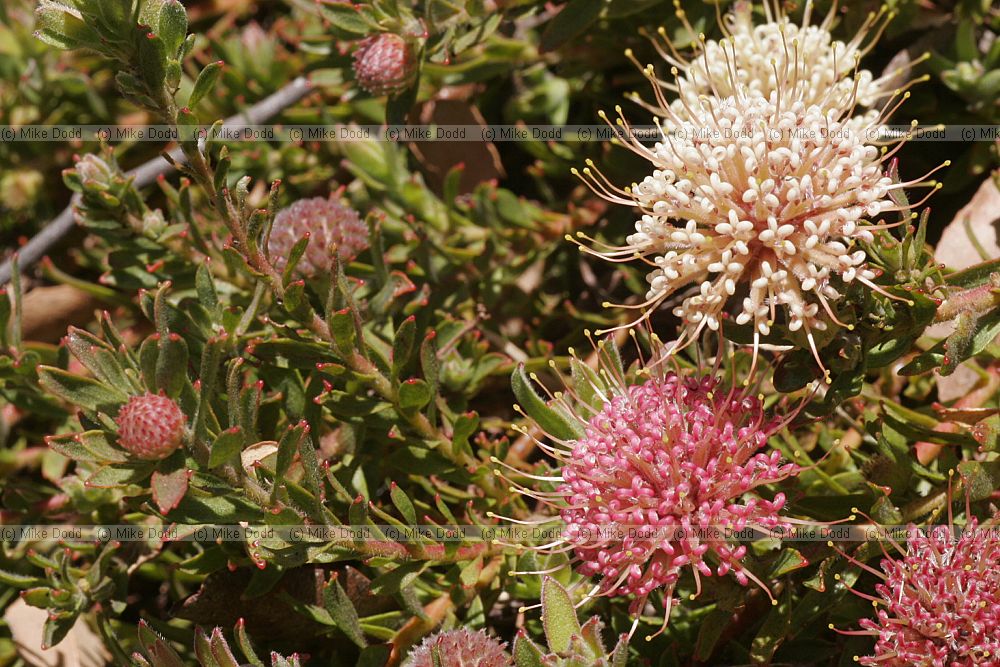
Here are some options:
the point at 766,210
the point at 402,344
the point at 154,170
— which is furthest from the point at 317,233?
the point at 766,210

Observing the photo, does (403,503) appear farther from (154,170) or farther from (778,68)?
(154,170)

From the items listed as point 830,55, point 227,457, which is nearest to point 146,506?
point 227,457

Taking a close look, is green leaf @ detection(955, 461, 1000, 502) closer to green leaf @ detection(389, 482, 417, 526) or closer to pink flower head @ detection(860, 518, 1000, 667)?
pink flower head @ detection(860, 518, 1000, 667)

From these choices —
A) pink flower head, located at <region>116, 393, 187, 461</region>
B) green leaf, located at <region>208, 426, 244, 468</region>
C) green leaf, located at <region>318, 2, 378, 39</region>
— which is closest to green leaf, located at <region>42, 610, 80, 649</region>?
pink flower head, located at <region>116, 393, 187, 461</region>

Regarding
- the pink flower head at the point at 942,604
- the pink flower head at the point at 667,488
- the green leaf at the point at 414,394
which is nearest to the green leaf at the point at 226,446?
the green leaf at the point at 414,394

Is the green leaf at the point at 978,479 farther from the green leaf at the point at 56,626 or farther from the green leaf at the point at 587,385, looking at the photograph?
the green leaf at the point at 56,626

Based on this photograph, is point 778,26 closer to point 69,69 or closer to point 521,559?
point 521,559
